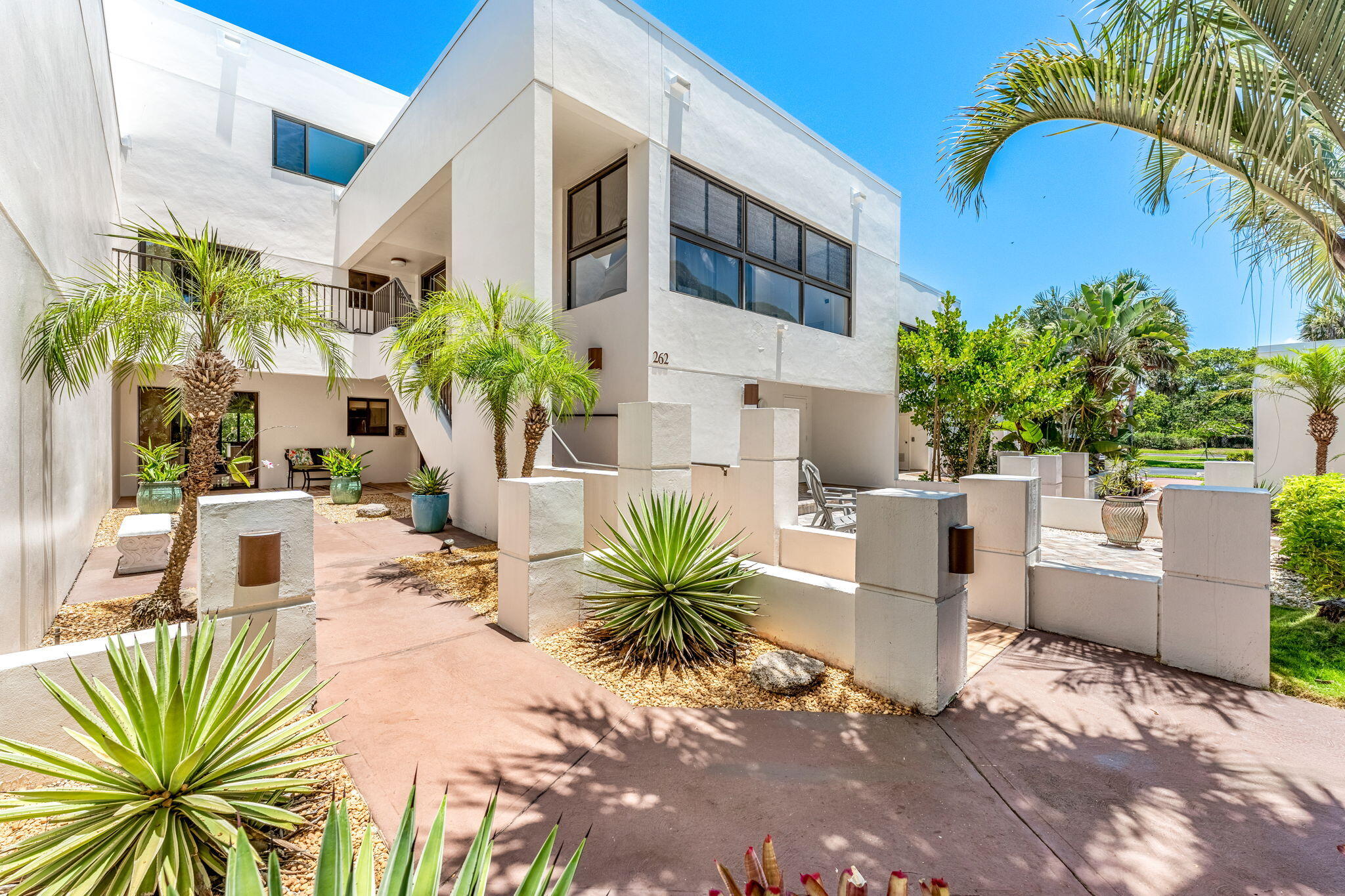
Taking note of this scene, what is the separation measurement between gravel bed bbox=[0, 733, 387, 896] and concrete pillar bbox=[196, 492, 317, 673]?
0.82 metres

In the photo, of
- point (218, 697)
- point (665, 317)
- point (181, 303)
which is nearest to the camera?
point (218, 697)

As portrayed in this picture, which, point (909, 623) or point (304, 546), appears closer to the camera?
point (304, 546)

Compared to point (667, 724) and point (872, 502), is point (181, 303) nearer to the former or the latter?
point (667, 724)

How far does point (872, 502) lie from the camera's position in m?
4.25

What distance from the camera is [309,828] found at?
2758mm

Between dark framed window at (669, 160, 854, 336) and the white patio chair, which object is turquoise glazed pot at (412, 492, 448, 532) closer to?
dark framed window at (669, 160, 854, 336)

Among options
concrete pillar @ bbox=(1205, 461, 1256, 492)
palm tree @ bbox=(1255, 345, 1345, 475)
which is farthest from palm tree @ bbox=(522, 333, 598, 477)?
Answer: palm tree @ bbox=(1255, 345, 1345, 475)

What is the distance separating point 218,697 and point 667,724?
2534 millimetres

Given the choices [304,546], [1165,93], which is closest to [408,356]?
[304,546]

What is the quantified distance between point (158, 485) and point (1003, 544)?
13.2 meters

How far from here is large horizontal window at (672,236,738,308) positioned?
→ 34.5 ft

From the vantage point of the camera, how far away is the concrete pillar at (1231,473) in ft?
35.6

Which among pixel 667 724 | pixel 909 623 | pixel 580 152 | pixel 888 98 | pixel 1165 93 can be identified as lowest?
pixel 667 724

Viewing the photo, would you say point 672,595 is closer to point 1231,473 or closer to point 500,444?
point 500,444
